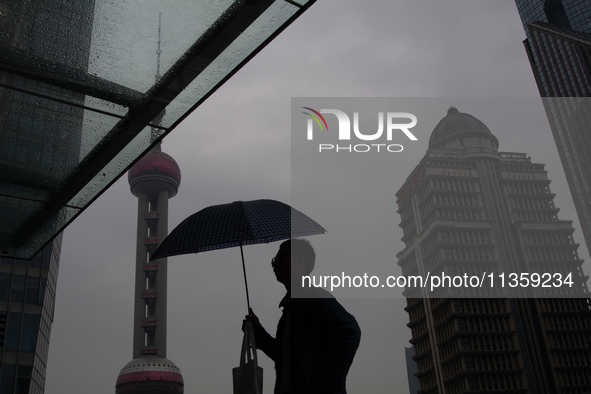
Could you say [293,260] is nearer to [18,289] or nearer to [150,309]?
[18,289]

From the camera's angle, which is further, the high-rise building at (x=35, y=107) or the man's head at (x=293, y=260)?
the high-rise building at (x=35, y=107)

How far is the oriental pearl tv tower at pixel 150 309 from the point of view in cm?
7538

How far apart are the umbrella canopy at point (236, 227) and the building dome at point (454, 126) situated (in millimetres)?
95124

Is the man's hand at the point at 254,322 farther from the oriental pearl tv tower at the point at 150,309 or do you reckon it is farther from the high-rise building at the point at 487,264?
the oriental pearl tv tower at the point at 150,309

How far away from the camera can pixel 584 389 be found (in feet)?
224

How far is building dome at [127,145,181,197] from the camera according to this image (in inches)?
3376

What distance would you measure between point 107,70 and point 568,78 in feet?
313

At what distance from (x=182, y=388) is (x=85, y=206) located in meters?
81.1

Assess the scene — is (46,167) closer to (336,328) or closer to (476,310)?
(336,328)

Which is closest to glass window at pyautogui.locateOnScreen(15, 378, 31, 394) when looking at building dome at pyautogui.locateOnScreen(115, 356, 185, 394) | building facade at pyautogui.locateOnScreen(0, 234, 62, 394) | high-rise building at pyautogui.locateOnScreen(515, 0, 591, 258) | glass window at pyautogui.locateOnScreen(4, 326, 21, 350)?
building facade at pyautogui.locateOnScreen(0, 234, 62, 394)

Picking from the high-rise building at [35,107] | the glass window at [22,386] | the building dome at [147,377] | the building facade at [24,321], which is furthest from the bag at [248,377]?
the building dome at [147,377]

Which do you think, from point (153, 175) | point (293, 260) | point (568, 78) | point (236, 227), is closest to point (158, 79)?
point (236, 227)

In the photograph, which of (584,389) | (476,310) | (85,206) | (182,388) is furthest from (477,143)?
(85,206)

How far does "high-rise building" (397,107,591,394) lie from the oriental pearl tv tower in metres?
36.6
